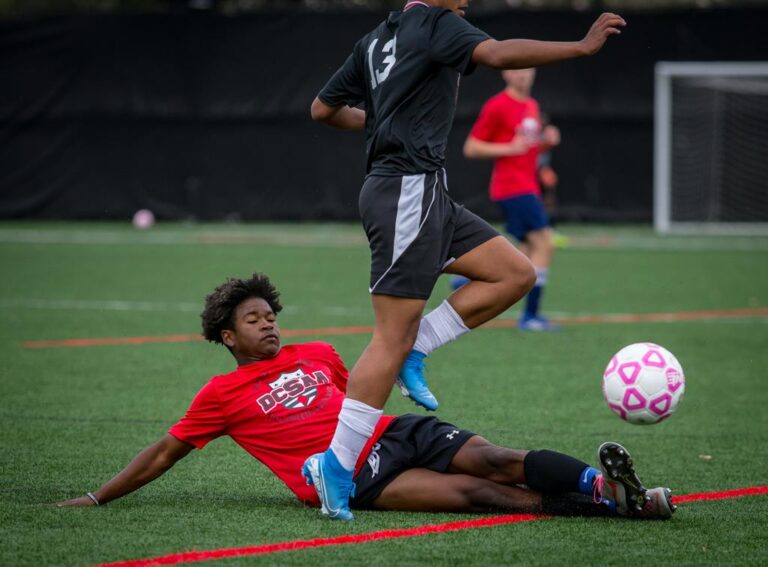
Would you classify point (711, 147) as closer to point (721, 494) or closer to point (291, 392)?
point (721, 494)

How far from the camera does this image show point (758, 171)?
21828 mm

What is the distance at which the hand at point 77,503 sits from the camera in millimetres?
4910

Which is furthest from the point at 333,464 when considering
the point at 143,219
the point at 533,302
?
the point at 143,219

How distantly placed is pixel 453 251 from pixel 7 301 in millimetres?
8700

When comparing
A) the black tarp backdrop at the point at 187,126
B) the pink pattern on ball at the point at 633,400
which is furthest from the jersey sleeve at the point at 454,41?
the black tarp backdrop at the point at 187,126

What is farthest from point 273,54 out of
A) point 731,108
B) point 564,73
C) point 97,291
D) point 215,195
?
point 97,291

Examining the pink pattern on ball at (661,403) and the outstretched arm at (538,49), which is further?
the pink pattern on ball at (661,403)

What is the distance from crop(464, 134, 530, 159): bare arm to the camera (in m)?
10.8

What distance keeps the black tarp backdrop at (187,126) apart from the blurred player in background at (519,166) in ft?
36.7

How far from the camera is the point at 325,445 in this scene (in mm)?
5062

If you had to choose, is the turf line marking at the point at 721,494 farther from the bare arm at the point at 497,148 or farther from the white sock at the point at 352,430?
the bare arm at the point at 497,148

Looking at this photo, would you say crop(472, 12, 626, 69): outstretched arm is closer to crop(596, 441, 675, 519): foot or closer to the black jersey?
the black jersey

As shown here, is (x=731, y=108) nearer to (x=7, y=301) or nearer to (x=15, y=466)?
(x=7, y=301)

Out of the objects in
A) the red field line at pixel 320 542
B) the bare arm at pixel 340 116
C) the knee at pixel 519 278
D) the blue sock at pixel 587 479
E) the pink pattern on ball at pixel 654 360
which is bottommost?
the red field line at pixel 320 542
